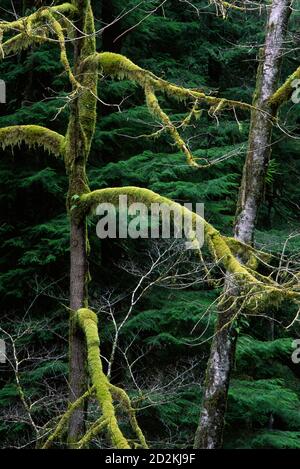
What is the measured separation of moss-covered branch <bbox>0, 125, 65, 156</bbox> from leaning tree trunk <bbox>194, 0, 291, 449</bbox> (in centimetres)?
224

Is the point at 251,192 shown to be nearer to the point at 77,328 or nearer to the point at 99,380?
the point at 77,328

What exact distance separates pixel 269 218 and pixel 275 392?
4.18 meters

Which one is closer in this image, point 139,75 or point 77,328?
point 139,75

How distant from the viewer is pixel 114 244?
41.5ft

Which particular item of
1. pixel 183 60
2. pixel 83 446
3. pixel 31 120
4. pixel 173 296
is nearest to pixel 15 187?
pixel 31 120

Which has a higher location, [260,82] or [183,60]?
[183,60]

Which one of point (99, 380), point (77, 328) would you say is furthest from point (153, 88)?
point (99, 380)

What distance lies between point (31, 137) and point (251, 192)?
260 cm

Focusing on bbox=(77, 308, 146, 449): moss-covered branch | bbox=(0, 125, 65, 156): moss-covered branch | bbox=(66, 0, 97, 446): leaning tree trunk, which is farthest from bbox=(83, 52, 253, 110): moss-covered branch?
bbox=(77, 308, 146, 449): moss-covered branch

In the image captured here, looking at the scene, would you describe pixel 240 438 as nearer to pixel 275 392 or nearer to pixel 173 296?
pixel 275 392

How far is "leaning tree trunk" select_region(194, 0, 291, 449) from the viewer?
7.77 meters

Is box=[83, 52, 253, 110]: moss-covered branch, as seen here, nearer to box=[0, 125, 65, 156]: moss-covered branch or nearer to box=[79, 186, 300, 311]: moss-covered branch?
box=[0, 125, 65, 156]: moss-covered branch

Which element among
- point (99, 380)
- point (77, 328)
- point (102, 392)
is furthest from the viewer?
point (77, 328)

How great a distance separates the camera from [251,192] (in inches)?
308
